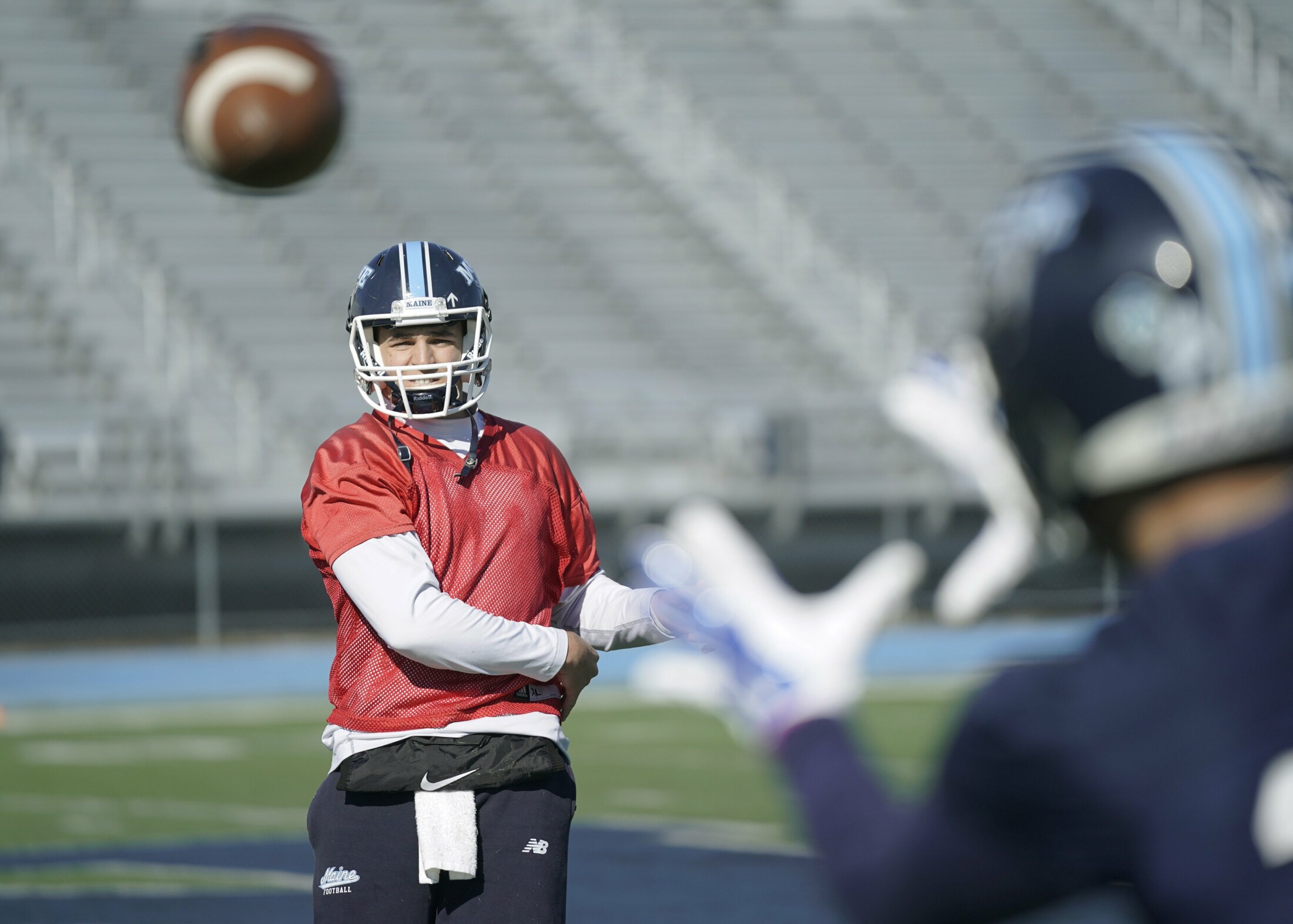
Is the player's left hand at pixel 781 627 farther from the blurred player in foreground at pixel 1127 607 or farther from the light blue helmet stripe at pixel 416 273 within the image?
the light blue helmet stripe at pixel 416 273

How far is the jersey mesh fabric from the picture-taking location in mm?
3404

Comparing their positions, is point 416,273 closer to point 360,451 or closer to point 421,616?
point 360,451

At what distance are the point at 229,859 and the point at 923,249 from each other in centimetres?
1434

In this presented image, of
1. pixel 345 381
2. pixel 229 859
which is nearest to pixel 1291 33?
pixel 345 381

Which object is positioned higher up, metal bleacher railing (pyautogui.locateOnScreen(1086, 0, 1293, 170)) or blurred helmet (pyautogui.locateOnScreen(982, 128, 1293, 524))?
metal bleacher railing (pyautogui.locateOnScreen(1086, 0, 1293, 170))

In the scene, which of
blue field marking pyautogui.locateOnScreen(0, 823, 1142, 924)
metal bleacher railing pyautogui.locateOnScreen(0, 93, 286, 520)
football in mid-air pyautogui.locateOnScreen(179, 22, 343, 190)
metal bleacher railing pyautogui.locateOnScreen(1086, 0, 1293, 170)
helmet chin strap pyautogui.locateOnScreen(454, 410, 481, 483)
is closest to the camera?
helmet chin strap pyautogui.locateOnScreen(454, 410, 481, 483)

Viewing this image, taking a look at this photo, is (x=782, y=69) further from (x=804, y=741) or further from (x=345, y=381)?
(x=804, y=741)

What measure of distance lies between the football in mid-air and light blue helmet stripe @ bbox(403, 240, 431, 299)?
437 centimetres

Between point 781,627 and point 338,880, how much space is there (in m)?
1.93

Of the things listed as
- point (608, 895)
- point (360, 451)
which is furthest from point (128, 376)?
point (360, 451)

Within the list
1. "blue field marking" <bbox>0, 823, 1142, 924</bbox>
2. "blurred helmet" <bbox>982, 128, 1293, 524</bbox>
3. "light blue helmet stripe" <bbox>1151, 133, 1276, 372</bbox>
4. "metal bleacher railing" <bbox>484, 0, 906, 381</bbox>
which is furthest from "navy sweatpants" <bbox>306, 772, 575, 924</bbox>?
"metal bleacher railing" <bbox>484, 0, 906, 381</bbox>

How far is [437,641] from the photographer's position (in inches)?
129

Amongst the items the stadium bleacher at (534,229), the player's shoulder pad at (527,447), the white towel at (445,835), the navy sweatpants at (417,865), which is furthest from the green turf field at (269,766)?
the white towel at (445,835)

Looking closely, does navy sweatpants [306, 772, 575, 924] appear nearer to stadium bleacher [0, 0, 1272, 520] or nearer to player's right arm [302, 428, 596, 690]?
player's right arm [302, 428, 596, 690]
